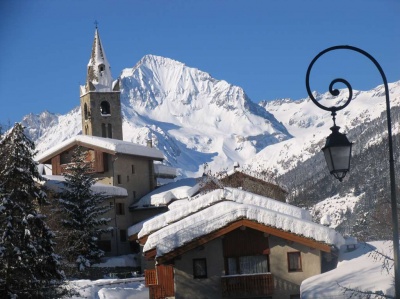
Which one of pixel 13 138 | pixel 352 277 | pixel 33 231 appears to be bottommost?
pixel 352 277

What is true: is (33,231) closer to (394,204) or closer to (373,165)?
(394,204)

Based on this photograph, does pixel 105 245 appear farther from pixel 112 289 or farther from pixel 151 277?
pixel 151 277

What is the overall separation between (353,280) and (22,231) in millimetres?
10078

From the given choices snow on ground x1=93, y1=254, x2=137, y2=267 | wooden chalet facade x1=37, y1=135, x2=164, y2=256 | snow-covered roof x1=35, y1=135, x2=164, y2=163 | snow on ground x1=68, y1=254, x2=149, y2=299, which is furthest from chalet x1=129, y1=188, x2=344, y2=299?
snow-covered roof x1=35, y1=135, x2=164, y2=163

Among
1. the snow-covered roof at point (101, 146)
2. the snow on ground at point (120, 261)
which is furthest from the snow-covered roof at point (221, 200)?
the snow-covered roof at point (101, 146)

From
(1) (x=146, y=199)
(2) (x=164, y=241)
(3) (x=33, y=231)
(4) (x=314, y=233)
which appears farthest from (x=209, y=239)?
(1) (x=146, y=199)

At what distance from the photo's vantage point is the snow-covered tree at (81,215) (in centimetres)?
Result: 4875

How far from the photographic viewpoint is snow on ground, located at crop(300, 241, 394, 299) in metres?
23.5

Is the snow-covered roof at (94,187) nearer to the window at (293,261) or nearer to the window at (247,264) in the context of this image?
the window at (247,264)

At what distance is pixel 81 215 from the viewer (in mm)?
50562

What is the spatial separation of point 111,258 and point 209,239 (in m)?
23.1

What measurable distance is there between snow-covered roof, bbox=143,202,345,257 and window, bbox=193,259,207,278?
1.33 meters

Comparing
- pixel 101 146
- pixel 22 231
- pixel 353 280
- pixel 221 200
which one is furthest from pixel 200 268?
pixel 101 146

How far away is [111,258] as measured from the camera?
54.1 metres
